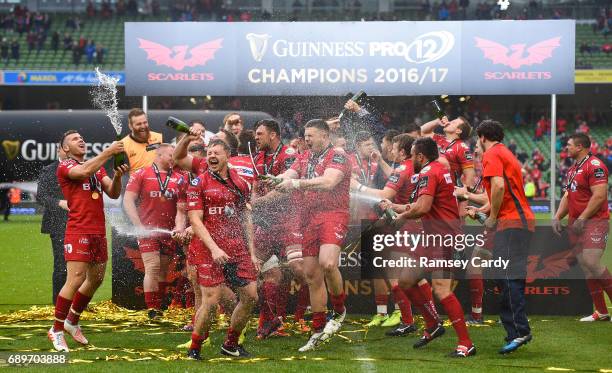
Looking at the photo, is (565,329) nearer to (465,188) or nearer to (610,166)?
(465,188)

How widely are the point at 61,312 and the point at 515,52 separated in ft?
39.4

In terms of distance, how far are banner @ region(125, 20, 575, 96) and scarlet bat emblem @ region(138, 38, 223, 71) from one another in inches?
0.7

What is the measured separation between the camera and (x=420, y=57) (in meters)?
18.9

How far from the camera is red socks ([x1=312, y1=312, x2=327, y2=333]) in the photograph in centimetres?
957

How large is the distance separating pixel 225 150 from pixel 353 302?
371cm

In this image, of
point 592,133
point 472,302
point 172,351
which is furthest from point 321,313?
point 592,133

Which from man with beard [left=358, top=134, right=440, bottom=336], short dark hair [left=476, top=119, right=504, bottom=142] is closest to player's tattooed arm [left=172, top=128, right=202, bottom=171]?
man with beard [left=358, top=134, right=440, bottom=336]

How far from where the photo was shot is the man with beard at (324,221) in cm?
956

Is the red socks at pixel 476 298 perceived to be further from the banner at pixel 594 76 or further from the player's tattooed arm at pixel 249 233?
the banner at pixel 594 76

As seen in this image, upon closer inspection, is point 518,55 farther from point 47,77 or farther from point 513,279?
point 47,77

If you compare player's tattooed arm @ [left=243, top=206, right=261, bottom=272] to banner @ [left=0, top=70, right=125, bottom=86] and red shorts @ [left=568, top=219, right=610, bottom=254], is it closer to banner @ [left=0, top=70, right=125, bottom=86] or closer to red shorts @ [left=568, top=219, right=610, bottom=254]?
red shorts @ [left=568, top=219, right=610, bottom=254]

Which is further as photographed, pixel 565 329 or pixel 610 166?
pixel 610 166

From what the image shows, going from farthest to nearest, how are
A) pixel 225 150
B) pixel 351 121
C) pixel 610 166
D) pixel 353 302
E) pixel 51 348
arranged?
pixel 610 166 < pixel 351 121 < pixel 353 302 < pixel 51 348 < pixel 225 150

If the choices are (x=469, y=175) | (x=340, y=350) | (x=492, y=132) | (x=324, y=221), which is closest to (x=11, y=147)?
(x=469, y=175)
